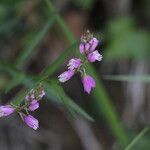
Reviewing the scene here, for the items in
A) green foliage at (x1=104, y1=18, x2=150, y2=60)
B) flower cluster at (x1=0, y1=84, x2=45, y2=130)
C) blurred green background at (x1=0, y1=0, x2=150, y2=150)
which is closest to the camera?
flower cluster at (x1=0, y1=84, x2=45, y2=130)

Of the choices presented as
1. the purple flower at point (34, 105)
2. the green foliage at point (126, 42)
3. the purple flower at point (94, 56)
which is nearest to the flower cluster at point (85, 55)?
the purple flower at point (94, 56)

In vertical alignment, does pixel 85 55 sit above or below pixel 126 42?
above

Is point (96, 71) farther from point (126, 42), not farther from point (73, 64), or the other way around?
point (73, 64)

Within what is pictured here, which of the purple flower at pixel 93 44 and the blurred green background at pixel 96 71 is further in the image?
the blurred green background at pixel 96 71

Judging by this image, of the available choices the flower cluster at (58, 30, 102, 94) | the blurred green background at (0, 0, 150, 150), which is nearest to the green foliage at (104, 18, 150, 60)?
the blurred green background at (0, 0, 150, 150)

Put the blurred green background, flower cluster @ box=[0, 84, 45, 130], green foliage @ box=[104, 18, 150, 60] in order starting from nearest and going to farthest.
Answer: flower cluster @ box=[0, 84, 45, 130] < the blurred green background < green foliage @ box=[104, 18, 150, 60]

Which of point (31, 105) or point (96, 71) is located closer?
point (31, 105)

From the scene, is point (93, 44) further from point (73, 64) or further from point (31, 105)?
point (31, 105)

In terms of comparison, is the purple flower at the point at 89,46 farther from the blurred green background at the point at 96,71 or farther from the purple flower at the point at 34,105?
the blurred green background at the point at 96,71

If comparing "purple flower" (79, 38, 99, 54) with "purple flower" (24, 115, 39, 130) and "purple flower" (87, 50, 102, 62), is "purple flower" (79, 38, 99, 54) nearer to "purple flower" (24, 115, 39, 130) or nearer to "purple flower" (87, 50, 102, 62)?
"purple flower" (87, 50, 102, 62)

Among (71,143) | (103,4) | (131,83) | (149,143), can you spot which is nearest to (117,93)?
(131,83)

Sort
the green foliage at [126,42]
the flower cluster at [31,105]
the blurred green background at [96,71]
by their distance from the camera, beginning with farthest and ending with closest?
1. the green foliage at [126,42]
2. the blurred green background at [96,71]
3. the flower cluster at [31,105]

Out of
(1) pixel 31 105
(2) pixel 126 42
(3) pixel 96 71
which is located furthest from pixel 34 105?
(2) pixel 126 42
